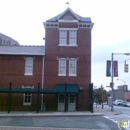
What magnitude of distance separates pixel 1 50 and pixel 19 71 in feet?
11.7

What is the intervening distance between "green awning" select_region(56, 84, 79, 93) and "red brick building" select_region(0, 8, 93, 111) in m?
0.12

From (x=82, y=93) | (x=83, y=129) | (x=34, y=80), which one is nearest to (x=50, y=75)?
(x=34, y=80)

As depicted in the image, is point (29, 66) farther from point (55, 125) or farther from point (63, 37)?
point (55, 125)

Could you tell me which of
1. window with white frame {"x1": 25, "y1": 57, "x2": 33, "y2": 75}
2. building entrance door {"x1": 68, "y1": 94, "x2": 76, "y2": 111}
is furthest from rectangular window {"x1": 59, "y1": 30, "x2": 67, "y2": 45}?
building entrance door {"x1": 68, "y1": 94, "x2": 76, "y2": 111}

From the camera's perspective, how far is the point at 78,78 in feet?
111

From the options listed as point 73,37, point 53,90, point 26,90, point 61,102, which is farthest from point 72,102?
point 73,37

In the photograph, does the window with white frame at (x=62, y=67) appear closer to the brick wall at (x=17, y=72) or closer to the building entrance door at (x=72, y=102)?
the brick wall at (x=17, y=72)

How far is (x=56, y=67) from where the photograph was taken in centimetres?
A: 3397

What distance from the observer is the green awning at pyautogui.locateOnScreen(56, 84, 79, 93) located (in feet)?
104

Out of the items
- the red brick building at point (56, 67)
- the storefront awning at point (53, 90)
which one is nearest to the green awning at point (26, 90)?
the storefront awning at point (53, 90)

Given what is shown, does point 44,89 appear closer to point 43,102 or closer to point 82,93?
point 43,102

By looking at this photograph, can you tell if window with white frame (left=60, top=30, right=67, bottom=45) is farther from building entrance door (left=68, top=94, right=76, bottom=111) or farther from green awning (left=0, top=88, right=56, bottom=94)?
building entrance door (left=68, top=94, right=76, bottom=111)

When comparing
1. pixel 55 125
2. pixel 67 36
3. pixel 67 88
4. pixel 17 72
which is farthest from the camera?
pixel 67 36

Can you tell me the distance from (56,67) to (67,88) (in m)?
3.12
